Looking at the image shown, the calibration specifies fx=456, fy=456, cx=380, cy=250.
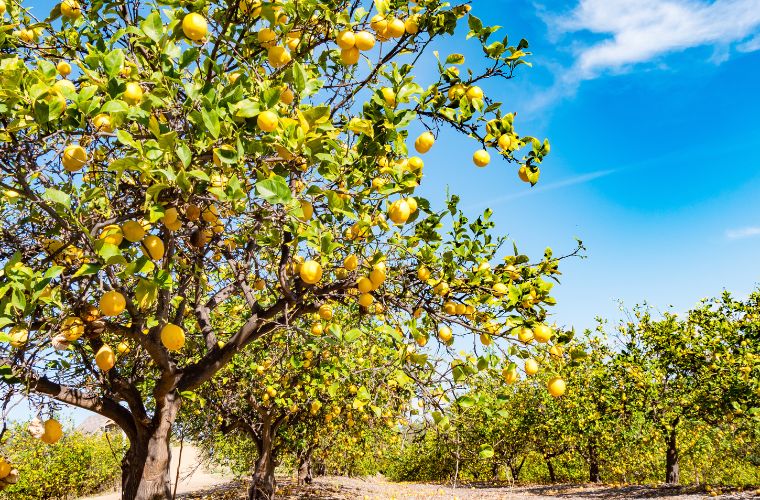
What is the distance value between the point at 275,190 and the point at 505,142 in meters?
1.45

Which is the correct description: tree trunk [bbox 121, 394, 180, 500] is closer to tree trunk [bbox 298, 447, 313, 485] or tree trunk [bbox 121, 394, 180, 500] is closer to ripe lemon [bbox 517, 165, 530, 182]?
ripe lemon [bbox 517, 165, 530, 182]

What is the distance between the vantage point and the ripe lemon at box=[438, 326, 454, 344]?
3.54 metres

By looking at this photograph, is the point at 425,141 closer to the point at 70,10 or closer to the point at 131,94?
the point at 131,94

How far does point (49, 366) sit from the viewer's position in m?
3.71

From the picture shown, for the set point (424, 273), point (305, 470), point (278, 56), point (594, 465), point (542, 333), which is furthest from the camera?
point (594, 465)

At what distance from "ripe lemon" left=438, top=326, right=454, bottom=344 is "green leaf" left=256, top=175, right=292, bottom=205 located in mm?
2008

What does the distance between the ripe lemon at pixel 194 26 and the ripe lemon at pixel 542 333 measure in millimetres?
2484

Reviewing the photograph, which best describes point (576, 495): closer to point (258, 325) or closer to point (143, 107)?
point (258, 325)

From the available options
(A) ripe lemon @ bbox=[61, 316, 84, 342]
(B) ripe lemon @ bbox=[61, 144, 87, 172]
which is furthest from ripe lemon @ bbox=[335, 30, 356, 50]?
(A) ripe lemon @ bbox=[61, 316, 84, 342]

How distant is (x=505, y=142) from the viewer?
2693 mm

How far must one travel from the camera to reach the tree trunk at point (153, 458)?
421 cm

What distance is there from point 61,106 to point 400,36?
185 cm

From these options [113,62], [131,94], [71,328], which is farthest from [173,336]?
[113,62]

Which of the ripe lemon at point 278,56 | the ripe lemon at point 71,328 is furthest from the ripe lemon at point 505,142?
the ripe lemon at point 71,328
